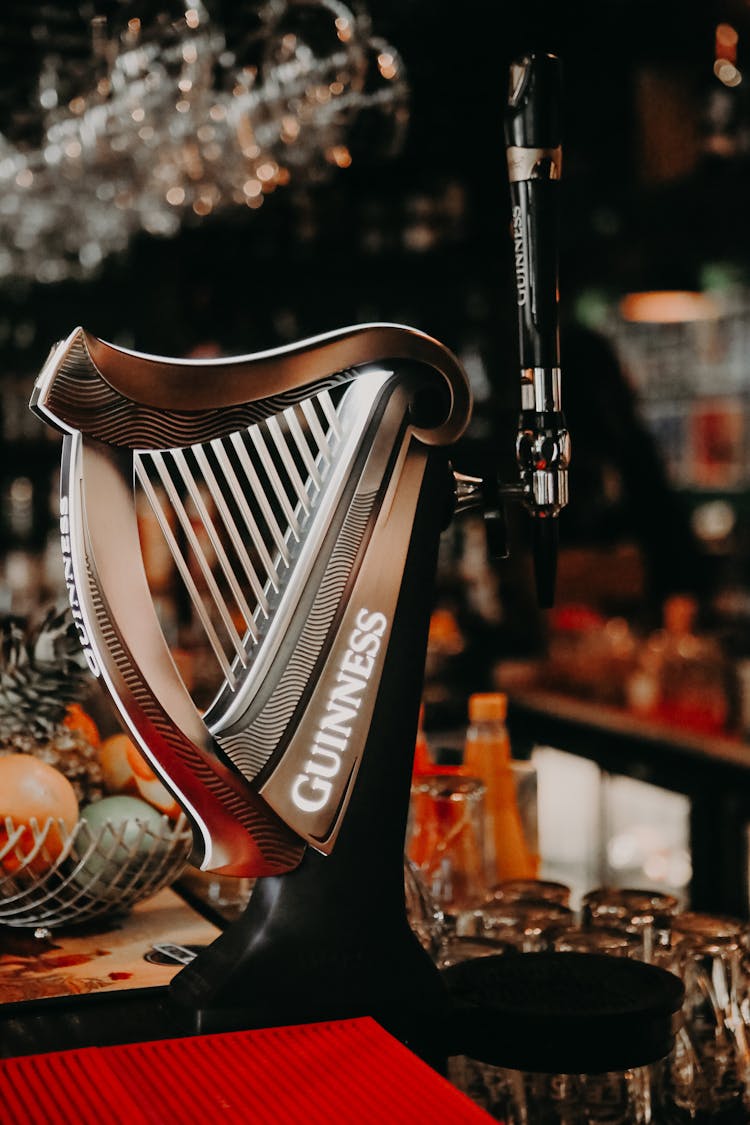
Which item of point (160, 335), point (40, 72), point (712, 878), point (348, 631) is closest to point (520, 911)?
point (348, 631)

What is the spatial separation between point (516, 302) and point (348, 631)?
28 cm

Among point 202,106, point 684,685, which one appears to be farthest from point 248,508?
point 684,685

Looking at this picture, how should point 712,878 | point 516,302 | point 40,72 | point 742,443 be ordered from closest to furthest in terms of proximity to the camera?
point 516,302 → point 40,72 → point 712,878 → point 742,443

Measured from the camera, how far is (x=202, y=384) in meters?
1.04

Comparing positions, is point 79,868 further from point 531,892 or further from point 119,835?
point 531,892

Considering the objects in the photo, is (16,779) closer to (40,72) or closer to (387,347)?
(387,347)

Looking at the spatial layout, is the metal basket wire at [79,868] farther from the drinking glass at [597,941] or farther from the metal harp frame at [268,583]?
the drinking glass at [597,941]

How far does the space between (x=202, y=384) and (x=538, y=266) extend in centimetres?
27

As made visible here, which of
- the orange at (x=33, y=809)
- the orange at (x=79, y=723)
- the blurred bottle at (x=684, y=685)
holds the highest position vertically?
the orange at (x=79, y=723)

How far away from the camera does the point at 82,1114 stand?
877 millimetres

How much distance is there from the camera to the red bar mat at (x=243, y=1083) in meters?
0.88

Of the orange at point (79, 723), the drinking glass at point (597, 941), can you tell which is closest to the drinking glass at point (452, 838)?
the drinking glass at point (597, 941)

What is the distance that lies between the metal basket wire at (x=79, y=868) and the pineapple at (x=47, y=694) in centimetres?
7

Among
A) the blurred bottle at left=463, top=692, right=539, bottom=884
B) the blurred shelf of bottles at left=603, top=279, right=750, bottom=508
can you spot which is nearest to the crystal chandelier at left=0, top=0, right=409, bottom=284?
the blurred bottle at left=463, top=692, right=539, bottom=884
